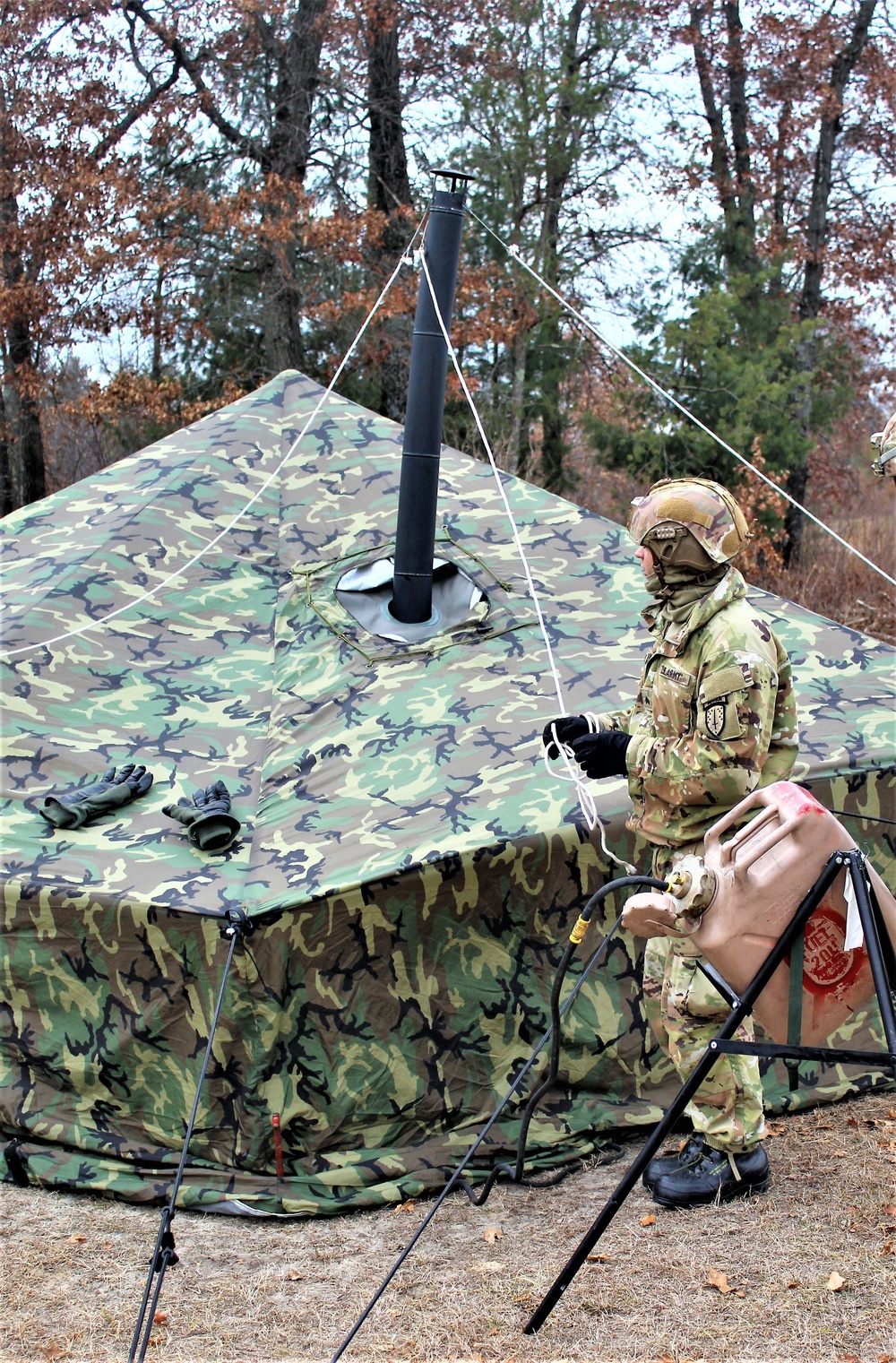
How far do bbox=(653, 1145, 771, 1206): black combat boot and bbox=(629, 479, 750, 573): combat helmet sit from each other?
1612 millimetres

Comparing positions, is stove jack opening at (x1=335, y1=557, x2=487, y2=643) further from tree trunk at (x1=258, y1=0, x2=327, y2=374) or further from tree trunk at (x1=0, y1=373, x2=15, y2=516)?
tree trunk at (x1=0, y1=373, x2=15, y2=516)

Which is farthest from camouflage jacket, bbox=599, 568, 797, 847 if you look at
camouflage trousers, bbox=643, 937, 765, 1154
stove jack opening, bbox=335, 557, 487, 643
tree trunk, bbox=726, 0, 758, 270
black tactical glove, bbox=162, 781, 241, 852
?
tree trunk, bbox=726, 0, 758, 270

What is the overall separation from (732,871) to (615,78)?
14.7 m

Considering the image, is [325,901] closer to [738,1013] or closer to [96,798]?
[96,798]

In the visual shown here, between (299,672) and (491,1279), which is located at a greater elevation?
(299,672)

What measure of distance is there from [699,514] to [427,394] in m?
1.95

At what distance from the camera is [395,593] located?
495 cm

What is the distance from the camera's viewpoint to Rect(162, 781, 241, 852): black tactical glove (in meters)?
3.90

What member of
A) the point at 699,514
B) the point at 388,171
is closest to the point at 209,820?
the point at 699,514

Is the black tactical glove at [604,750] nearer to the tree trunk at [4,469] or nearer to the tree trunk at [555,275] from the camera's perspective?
the tree trunk at [555,275]

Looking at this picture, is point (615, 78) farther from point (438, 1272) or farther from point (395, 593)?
point (438, 1272)

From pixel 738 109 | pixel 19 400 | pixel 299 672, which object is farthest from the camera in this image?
pixel 19 400

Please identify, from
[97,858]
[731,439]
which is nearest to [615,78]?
[731,439]

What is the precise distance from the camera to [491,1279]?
10.2 ft
